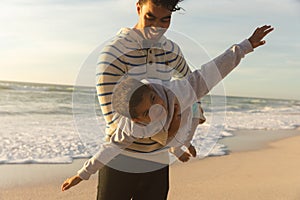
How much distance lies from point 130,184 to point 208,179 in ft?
7.38

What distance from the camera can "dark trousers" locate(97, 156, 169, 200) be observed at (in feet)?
6.07

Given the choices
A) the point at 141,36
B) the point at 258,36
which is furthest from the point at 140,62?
the point at 258,36

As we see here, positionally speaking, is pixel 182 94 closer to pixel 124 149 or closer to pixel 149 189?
pixel 124 149

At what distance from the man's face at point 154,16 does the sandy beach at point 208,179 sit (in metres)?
2.11

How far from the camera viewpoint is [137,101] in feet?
5.45

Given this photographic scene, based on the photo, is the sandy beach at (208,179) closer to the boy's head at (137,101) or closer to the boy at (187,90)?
the boy at (187,90)

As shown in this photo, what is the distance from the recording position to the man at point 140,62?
1.59 metres

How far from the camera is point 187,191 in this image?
3.61 meters

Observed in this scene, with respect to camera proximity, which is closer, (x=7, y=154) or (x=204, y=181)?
(x=204, y=181)

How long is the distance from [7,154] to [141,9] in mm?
3442

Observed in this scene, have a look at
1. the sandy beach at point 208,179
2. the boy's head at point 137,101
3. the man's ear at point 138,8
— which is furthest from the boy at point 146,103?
the sandy beach at point 208,179

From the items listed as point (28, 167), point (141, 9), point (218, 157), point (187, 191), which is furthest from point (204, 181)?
point (141, 9)

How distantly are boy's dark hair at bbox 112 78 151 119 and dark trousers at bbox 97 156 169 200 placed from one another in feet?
0.78

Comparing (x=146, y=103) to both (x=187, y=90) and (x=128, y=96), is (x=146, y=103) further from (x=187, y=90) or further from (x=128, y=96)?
(x=187, y=90)
